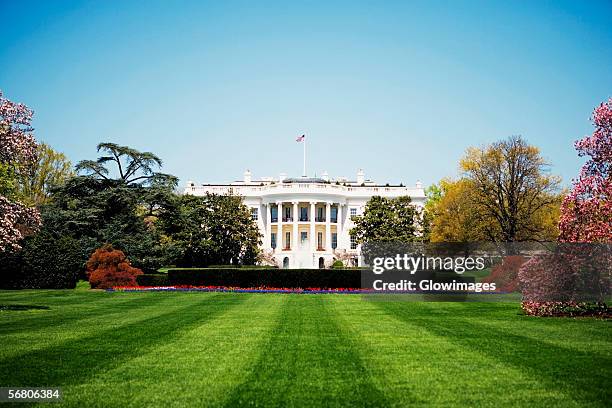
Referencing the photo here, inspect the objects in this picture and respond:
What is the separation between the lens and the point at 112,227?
40312mm

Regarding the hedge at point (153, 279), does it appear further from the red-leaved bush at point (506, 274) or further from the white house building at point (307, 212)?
Result: the white house building at point (307, 212)

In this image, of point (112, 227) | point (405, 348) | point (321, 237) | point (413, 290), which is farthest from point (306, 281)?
point (321, 237)

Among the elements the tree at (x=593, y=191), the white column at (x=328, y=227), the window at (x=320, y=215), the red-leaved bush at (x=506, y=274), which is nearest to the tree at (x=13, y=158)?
the tree at (x=593, y=191)

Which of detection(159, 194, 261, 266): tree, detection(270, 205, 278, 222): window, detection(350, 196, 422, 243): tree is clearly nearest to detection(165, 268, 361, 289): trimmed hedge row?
detection(350, 196, 422, 243): tree

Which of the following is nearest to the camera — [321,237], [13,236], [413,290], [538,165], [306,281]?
[13,236]

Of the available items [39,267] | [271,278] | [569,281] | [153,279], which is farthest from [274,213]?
[569,281]

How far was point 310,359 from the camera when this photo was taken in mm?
9719

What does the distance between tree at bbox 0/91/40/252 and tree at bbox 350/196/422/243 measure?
34843 mm

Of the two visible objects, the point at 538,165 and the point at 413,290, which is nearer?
the point at 413,290

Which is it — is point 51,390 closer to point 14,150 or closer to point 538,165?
point 14,150

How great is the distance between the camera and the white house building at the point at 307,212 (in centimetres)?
6919

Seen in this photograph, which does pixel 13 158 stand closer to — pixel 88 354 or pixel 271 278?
pixel 88 354

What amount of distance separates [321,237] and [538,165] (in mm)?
32324

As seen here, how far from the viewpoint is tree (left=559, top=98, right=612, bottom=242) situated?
17062 mm
